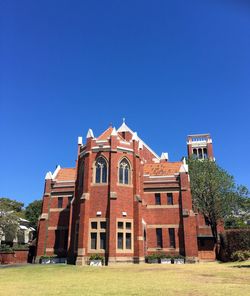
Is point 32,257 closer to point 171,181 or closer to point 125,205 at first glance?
point 125,205

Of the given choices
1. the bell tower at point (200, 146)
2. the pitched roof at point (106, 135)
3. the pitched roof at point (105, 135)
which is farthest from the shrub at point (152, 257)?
the bell tower at point (200, 146)

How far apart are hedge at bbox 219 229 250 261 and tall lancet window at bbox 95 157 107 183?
553 inches

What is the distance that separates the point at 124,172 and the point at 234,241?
13.3 meters

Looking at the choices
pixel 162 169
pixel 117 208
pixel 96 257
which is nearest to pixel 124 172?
pixel 117 208

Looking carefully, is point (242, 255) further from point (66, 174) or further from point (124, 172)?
point (66, 174)

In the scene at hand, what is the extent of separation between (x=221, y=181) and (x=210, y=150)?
24.3 meters

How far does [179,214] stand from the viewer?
113 feet

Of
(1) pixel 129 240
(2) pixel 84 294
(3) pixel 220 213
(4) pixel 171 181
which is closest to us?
(2) pixel 84 294

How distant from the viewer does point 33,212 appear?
7006 centimetres

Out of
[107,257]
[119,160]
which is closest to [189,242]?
[107,257]

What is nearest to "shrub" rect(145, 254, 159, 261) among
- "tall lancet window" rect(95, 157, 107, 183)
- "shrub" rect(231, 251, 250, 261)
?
"shrub" rect(231, 251, 250, 261)

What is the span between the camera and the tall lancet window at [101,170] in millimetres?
31881

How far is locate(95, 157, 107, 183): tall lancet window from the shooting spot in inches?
1255

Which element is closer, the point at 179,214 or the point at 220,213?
the point at 179,214
